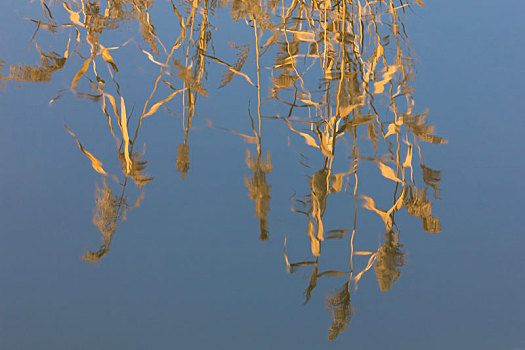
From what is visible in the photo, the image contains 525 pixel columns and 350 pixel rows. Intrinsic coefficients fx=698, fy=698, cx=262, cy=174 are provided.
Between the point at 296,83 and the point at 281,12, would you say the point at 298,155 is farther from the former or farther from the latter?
the point at 281,12

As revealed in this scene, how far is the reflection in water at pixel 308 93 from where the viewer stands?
85 centimetres

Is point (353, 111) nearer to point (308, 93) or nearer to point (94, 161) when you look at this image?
point (308, 93)

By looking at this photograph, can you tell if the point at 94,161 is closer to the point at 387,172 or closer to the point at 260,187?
the point at 260,187

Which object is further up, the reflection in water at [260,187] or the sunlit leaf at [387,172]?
the sunlit leaf at [387,172]

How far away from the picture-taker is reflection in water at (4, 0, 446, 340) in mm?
847

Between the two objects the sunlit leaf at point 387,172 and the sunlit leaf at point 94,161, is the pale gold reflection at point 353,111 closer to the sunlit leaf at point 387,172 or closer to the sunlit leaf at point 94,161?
the sunlit leaf at point 387,172

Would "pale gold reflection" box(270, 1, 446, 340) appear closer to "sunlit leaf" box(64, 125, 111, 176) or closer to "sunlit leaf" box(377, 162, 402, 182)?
"sunlit leaf" box(377, 162, 402, 182)

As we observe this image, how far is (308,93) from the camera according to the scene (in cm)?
95

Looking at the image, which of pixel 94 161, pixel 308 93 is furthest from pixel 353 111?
pixel 94 161

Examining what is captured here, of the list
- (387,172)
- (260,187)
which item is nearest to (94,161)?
(260,187)

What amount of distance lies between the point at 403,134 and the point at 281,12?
0.29m

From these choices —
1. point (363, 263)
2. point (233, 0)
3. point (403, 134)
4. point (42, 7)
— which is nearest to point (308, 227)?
point (363, 263)

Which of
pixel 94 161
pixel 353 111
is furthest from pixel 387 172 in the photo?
pixel 94 161

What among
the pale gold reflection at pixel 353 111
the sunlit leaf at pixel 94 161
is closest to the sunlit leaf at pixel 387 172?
the pale gold reflection at pixel 353 111
